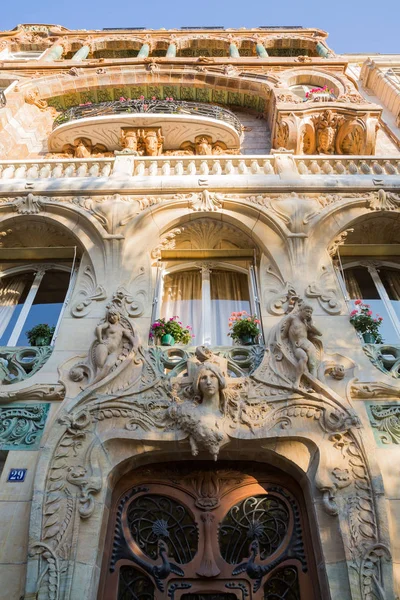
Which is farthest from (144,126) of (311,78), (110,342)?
(110,342)

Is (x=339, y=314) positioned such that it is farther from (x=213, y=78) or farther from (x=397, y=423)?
(x=213, y=78)

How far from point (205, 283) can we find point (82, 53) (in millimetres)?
17407

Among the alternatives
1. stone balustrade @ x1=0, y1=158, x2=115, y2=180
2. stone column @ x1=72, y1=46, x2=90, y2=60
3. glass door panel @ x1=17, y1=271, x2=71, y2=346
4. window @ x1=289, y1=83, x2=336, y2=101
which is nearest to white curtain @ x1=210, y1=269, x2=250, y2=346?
glass door panel @ x1=17, y1=271, x2=71, y2=346

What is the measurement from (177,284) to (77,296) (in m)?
2.09

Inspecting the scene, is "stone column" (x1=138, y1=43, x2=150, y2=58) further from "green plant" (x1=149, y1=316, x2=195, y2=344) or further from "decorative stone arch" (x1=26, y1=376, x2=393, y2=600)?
"decorative stone arch" (x1=26, y1=376, x2=393, y2=600)

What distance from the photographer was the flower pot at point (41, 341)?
307 inches

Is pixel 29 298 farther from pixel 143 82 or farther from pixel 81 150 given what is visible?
pixel 143 82

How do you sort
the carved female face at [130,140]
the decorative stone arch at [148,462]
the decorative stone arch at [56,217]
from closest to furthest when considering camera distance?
the decorative stone arch at [148,462], the decorative stone arch at [56,217], the carved female face at [130,140]

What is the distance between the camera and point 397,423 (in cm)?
645

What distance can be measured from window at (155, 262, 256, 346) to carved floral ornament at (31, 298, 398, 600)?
1.14 m

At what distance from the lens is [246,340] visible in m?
7.78

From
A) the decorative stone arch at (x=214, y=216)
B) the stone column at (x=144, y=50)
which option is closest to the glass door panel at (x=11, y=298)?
the decorative stone arch at (x=214, y=216)

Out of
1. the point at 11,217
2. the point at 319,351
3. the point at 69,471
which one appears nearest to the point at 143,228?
the point at 11,217

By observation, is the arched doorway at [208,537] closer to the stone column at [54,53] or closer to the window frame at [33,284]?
the window frame at [33,284]
